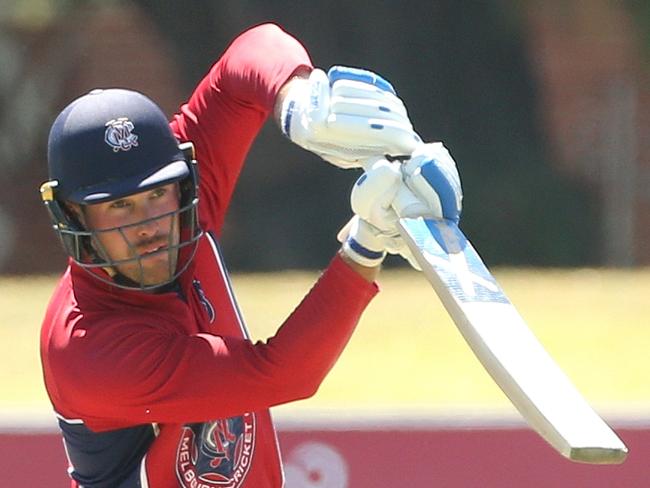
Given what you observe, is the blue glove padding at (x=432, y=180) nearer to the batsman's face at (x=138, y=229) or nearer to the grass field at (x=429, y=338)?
the batsman's face at (x=138, y=229)

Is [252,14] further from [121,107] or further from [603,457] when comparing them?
[603,457]

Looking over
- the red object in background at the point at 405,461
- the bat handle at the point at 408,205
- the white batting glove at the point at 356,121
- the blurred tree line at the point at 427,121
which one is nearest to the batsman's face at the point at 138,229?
the white batting glove at the point at 356,121

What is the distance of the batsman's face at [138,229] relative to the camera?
2594 millimetres

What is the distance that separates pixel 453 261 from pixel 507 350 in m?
0.22

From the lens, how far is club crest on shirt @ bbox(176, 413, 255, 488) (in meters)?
2.77

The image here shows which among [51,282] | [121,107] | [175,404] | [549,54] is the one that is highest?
[121,107]

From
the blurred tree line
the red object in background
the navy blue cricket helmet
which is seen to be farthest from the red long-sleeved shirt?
the blurred tree line

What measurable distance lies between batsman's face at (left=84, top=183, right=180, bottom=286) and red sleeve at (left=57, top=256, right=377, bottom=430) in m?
0.12

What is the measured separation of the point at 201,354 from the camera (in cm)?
256

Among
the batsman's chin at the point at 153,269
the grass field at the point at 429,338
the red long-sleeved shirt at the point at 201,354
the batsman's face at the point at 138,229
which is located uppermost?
the batsman's face at the point at 138,229

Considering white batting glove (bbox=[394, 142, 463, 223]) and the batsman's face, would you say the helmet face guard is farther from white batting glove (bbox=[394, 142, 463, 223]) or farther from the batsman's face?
white batting glove (bbox=[394, 142, 463, 223])

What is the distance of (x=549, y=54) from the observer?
418 inches

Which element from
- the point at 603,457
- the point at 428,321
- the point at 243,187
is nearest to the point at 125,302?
the point at 603,457

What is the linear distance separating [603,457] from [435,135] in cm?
851
